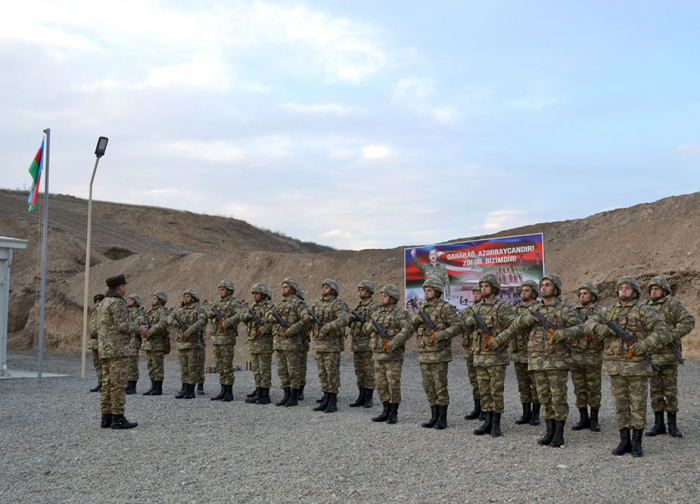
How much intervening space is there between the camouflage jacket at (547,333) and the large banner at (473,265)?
7.91 m

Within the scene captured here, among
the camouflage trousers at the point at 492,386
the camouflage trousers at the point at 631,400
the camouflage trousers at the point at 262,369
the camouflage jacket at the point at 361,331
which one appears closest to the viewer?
the camouflage trousers at the point at 631,400

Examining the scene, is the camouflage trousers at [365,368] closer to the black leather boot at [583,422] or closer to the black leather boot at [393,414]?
the black leather boot at [393,414]

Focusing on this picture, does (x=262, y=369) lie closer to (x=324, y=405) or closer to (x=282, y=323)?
(x=282, y=323)

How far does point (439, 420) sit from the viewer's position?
8555 mm

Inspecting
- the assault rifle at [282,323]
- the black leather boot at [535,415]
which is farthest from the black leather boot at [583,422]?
the assault rifle at [282,323]

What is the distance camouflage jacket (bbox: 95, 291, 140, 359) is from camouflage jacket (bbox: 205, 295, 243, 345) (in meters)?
3.02

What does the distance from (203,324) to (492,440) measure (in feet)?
21.1

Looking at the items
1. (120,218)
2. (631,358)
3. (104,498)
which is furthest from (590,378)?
(120,218)

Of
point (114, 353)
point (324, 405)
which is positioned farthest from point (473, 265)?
point (114, 353)

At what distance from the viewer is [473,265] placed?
1662 cm

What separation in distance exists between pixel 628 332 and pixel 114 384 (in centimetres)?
674

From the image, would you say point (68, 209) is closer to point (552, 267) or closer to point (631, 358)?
point (552, 267)

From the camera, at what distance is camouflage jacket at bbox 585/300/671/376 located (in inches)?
267

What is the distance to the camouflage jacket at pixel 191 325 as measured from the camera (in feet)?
39.1
